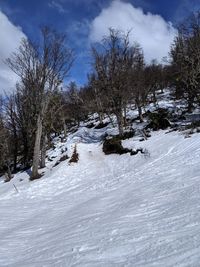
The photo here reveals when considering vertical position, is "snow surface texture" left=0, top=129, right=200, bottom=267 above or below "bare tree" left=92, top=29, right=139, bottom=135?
below

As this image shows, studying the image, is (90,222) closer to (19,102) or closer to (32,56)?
(32,56)

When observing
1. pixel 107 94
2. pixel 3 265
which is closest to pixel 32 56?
pixel 107 94

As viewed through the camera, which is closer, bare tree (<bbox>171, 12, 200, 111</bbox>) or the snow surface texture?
the snow surface texture

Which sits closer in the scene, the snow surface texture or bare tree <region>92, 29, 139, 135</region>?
the snow surface texture

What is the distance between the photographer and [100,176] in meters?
21.8

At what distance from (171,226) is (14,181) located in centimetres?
2142

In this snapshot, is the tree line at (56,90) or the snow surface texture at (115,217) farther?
the tree line at (56,90)

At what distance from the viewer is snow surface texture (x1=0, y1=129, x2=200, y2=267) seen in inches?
259

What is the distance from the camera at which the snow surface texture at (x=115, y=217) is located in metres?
6.59

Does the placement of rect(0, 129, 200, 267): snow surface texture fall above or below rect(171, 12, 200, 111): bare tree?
below

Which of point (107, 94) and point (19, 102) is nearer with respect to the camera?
point (107, 94)

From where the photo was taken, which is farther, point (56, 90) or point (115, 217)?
point (56, 90)

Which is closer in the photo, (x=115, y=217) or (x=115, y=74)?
(x=115, y=217)

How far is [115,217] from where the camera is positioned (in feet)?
32.5
